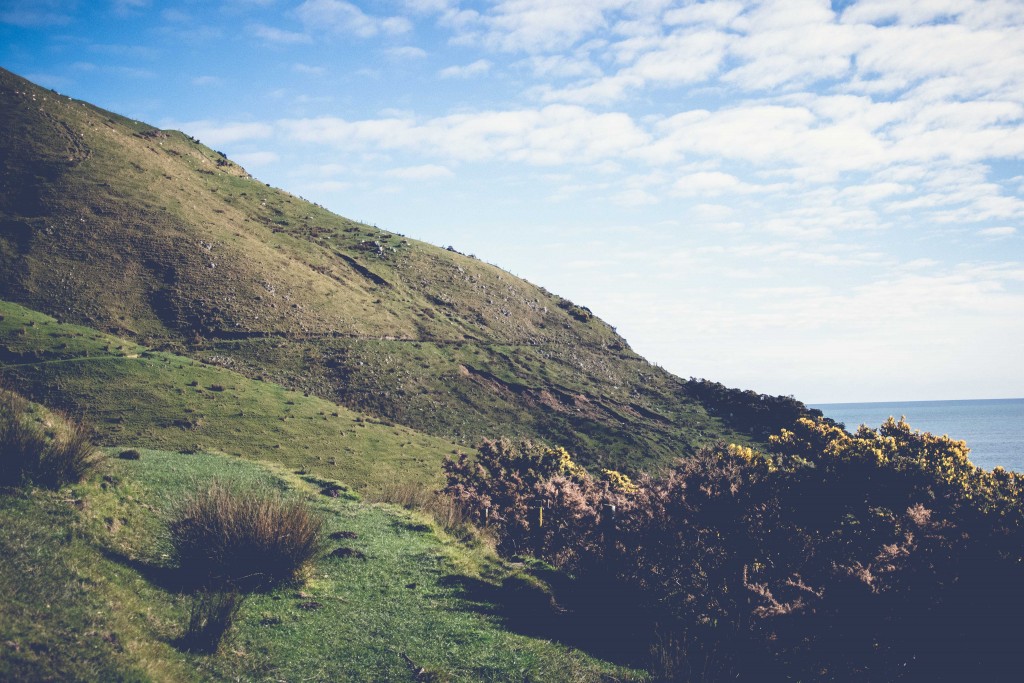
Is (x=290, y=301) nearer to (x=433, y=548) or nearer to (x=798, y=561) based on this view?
(x=433, y=548)

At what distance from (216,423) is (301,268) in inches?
1796

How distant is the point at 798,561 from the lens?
52.5ft

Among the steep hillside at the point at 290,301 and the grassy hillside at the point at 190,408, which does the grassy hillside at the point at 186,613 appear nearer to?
the grassy hillside at the point at 190,408

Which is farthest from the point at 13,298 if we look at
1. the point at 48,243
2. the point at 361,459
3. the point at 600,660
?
the point at 600,660

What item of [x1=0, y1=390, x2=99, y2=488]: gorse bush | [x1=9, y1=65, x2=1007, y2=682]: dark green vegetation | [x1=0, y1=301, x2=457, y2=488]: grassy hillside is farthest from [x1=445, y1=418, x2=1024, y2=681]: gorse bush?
[x1=0, y1=301, x2=457, y2=488]: grassy hillside

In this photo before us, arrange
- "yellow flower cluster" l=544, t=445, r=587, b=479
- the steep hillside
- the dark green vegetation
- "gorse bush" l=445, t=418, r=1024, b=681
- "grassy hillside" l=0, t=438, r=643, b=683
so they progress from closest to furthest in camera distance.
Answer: "grassy hillside" l=0, t=438, r=643, b=683 < the dark green vegetation < "gorse bush" l=445, t=418, r=1024, b=681 < "yellow flower cluster" l=544, t=445, r=587, b=479 < the steep hillside

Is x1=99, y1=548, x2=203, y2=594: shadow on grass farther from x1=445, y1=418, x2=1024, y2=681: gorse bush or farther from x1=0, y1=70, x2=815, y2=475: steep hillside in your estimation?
x1=0, y1=70, x2=815, y2=475: steep hillside

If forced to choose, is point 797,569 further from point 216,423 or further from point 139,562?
point 216,423

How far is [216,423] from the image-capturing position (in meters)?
36.1

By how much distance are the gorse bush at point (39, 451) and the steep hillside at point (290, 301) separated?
39.1 metres

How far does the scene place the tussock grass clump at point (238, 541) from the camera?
45.0ft

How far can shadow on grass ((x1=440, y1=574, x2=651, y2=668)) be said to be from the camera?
1465 centimetres

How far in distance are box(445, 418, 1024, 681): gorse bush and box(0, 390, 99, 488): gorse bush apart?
13.2 m

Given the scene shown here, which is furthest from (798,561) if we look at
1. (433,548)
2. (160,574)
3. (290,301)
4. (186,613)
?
(290,301)
